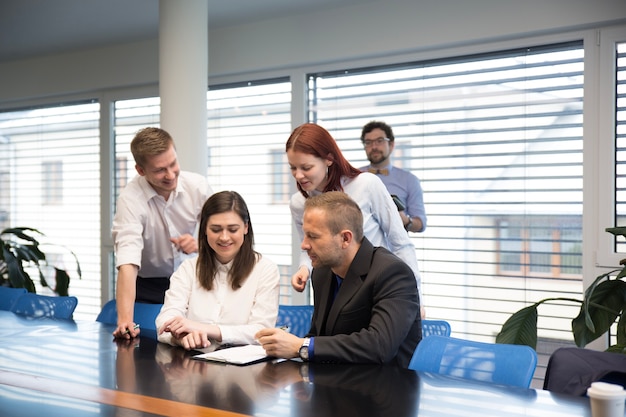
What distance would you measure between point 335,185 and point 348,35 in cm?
250

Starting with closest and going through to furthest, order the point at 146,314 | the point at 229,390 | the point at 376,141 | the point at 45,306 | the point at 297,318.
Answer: the point at 229,390, the point at 297,318, the point at 146,314, the point at 45,306, the point at 376,141

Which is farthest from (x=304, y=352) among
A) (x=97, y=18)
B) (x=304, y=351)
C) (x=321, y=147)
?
(x=97, y=18)

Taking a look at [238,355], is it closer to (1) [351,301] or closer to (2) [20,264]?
(1) [351,301]

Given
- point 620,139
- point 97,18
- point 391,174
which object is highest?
point 97,18

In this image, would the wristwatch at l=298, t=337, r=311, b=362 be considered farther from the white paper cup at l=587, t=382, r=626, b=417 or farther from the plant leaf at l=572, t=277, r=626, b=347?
the plant leaf at l=572, t=277, r=626, b=347

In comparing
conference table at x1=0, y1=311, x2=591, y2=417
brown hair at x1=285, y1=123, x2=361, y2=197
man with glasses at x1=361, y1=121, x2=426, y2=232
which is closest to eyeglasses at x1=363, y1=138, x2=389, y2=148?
man with glasses at x1=361, y1=121, x2=426, y2=232

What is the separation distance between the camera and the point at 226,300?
2.84 m

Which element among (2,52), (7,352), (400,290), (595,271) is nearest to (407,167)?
(595,271)

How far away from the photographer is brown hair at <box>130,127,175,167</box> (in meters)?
3.00

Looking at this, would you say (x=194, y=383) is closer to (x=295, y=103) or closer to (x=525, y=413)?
(x=525, y=413)

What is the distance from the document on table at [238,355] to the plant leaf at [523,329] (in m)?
1.61

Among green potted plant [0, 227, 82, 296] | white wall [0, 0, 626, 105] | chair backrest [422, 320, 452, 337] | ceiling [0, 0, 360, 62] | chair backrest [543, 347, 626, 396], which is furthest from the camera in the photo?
green potted plant [0, 227, 82, 296]

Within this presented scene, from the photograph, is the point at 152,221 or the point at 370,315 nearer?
the point at 370,315

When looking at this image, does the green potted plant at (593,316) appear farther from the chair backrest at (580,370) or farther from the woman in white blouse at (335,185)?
the chair backrest at (580,370)
